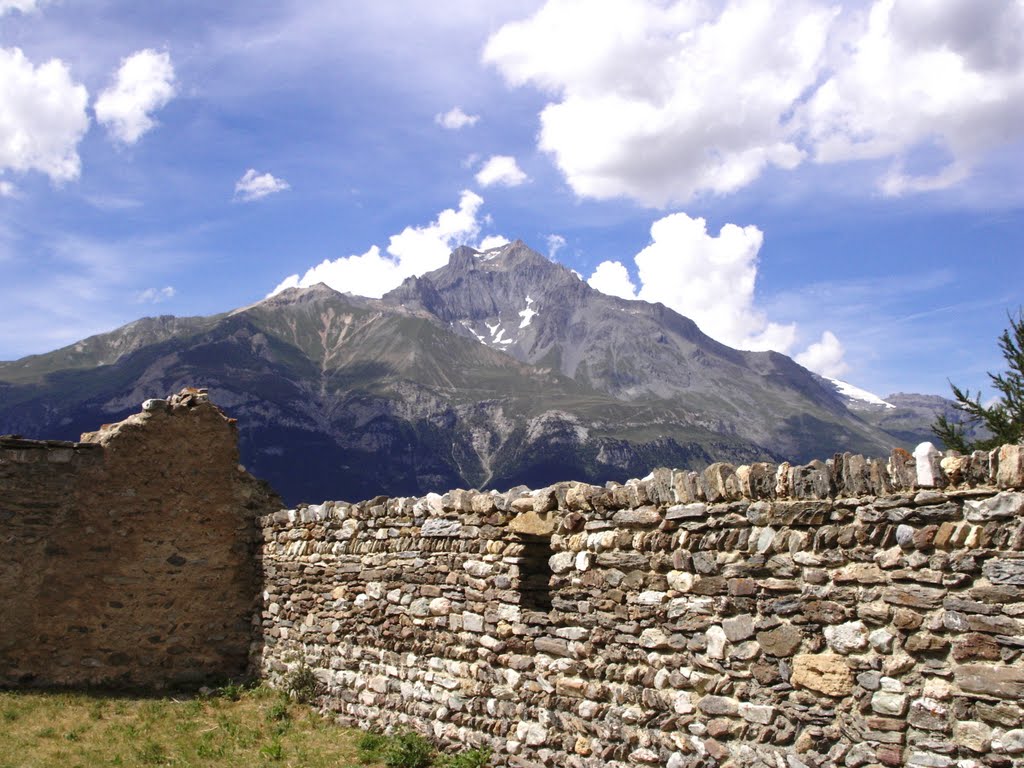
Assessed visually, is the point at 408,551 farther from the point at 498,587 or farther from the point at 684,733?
the point at 684,733

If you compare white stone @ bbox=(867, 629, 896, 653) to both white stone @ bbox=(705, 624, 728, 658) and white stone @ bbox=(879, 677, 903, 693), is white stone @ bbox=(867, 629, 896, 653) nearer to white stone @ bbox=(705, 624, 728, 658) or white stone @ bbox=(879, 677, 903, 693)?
white stone @ bbox=(879, 677, 903, 693)

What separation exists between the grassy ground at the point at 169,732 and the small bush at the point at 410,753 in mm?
257

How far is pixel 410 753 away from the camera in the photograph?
34.2 ft

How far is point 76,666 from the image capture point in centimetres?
1388

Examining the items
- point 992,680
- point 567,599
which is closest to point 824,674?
point 992,680

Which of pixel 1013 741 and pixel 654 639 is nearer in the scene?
pixel 1013 741

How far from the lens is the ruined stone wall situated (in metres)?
6.30

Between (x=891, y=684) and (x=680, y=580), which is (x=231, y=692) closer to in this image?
(x=680, y=580)

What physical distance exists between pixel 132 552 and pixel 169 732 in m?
3.61

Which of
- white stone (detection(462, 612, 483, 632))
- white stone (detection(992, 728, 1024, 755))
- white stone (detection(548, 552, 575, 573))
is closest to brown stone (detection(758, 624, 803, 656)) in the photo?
white stone (detection(992, 728, 1024, 755))

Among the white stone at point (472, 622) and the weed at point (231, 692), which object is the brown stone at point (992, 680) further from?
the weed at point (231, 692)

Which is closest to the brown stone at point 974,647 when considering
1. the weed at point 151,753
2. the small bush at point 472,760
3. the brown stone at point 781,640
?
the brown stone at point 781,640

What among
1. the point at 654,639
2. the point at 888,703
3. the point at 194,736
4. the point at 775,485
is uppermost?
the point at 775,485

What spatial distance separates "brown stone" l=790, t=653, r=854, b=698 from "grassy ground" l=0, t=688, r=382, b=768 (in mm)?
5674
